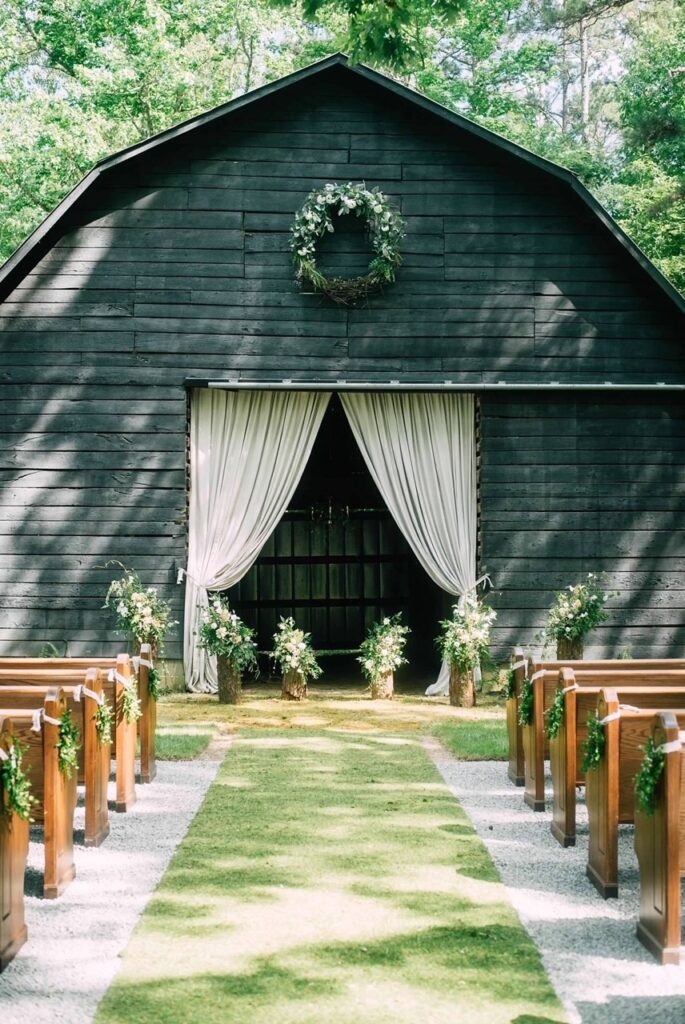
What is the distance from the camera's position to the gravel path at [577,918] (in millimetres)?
3957

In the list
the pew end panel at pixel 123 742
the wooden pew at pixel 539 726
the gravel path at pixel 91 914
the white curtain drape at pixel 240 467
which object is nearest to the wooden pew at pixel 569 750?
the wooden pew at pixel 539 726

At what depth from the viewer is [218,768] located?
8.37 m

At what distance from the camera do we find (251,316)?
12.4m

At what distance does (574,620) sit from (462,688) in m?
1.29

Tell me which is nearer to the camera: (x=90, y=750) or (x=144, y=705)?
(x=90, y=750)

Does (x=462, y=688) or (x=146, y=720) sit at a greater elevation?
(x=146, y=720)

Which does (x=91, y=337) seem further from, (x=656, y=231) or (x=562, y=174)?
(x=656, y=231)

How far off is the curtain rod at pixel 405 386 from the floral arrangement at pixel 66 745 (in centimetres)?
706

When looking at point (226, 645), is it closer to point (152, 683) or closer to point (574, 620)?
point (574, 620)

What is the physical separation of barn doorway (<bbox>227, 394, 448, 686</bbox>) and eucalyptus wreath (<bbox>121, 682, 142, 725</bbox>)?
30.3 ft

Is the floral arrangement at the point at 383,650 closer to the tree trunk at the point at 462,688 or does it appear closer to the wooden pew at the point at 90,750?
the tree trunk at the point at 462,688

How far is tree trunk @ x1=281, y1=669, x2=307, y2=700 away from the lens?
12.1m

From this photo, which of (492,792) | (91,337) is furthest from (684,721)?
(91,337)

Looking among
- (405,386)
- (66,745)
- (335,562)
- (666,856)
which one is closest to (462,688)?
(405,386)
